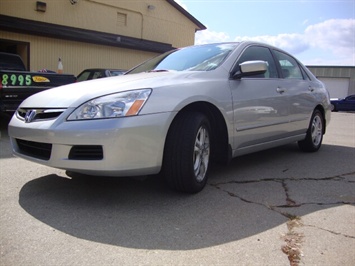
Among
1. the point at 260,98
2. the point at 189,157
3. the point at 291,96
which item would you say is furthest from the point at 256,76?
the point at 189,157

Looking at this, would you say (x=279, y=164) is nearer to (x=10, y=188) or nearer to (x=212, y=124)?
(x=212, y=124)

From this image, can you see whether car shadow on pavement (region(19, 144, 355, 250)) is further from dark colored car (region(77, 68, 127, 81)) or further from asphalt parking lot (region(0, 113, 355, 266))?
dark colored car (region(77, 68, 127, 81))

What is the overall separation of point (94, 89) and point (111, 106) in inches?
12.9

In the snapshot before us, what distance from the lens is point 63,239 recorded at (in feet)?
8.38

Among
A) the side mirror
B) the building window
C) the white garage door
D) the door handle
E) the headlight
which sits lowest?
the headlight

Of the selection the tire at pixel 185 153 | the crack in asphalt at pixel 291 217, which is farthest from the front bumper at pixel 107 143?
the crack in asphalt at pixel 291 217

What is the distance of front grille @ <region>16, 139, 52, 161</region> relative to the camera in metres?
3.22

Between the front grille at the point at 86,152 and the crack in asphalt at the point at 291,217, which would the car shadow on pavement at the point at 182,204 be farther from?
the front grille at the point at 86,152

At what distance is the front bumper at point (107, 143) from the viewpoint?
9.62 ft

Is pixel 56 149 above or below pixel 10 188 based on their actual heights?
above

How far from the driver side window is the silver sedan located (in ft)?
0.07

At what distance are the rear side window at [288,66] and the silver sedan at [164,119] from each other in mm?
550

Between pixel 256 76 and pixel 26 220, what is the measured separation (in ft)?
9.75

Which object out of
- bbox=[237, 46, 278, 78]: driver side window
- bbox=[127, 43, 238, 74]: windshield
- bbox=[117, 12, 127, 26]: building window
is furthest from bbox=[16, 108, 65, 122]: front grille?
bbox=[117, 12, 127, 26]: building window
